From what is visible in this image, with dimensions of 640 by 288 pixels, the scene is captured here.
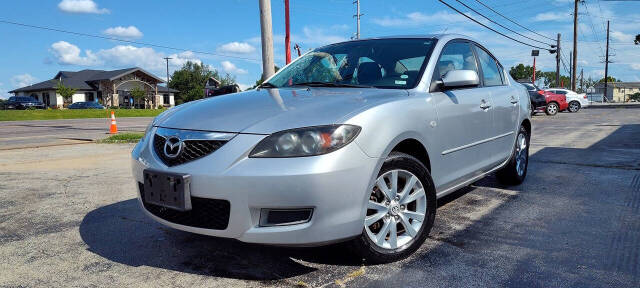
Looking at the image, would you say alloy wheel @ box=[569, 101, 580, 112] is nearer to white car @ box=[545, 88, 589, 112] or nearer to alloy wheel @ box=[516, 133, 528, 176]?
white car @ box=[545, 88, 589, 112]

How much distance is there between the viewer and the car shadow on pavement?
108 inches

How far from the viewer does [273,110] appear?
8.79ft

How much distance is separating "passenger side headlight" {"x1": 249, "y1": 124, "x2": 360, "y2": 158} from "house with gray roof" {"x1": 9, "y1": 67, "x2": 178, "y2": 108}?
5588cm

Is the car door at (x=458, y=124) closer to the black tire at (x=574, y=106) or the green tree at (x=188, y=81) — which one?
the black tire at (x=574, y=106)

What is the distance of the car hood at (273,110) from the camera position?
2.50m

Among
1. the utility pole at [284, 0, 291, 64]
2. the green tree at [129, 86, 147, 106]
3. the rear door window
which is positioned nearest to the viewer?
the rear door window

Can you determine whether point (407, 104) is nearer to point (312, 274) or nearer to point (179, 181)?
point (312, 274)

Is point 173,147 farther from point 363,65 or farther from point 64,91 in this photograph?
point 64,91

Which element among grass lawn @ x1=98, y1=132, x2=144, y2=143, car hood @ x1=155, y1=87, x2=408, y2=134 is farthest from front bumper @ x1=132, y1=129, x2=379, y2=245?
grass lawn @ x1=98, y1=132, x2=144, y2=143

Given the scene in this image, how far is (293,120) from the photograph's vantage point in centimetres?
250

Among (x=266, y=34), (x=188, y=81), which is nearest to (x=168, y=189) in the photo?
(x=266, y=34)

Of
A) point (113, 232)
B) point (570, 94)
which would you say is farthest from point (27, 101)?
point (113, 232)

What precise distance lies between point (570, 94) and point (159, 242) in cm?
2541

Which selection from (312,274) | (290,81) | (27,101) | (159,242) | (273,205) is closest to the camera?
(273,205)
